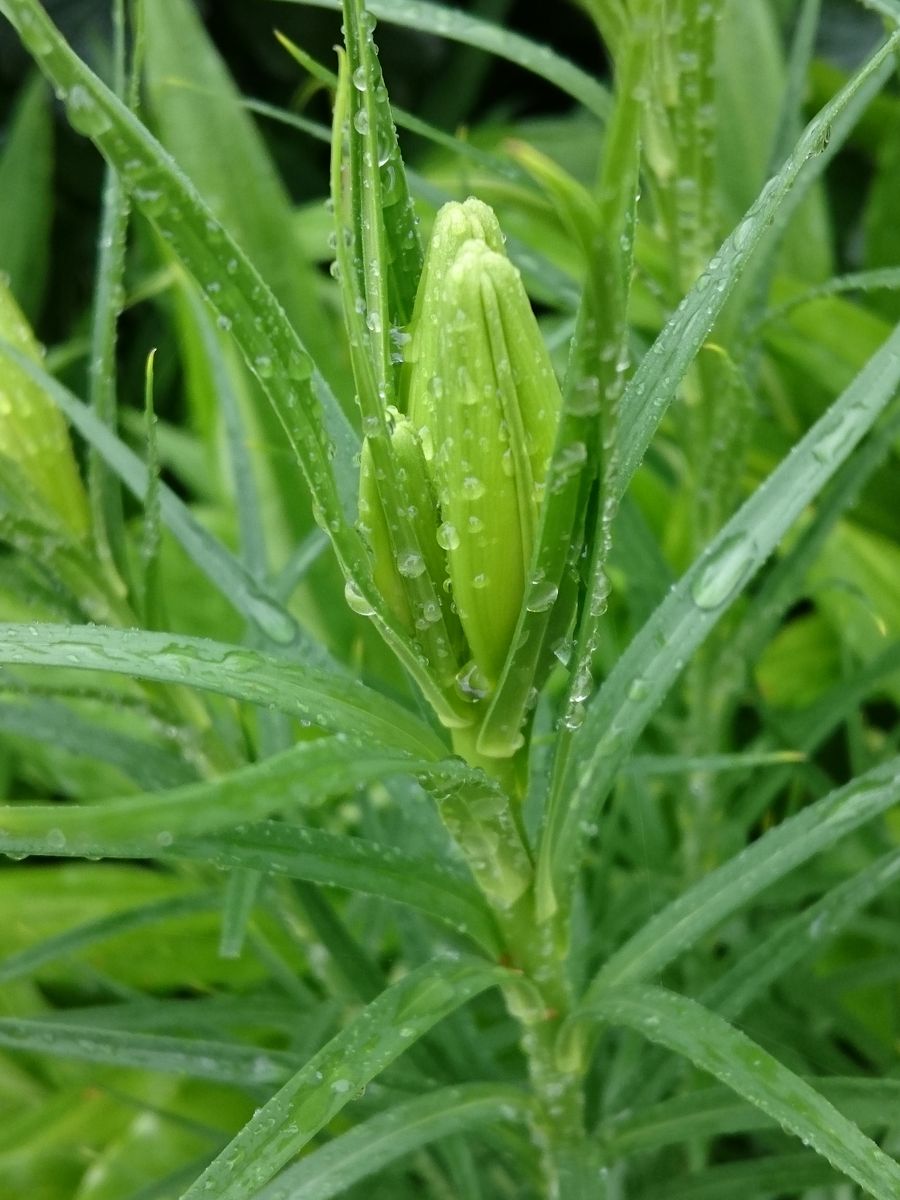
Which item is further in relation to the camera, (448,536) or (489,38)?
(489,38)

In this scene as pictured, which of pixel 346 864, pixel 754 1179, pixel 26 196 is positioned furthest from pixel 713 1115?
pixel 26 196

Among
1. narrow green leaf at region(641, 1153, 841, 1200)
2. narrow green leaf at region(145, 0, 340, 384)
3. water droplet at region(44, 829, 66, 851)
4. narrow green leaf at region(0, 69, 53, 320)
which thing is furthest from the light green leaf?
narrow green leaf at region(0, 69, 53, 320)

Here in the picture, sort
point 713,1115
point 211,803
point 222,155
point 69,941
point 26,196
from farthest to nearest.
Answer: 1. point 26,196
2. point 222,155
3. point 69,941
4. point 713,1115
5. point 211,803

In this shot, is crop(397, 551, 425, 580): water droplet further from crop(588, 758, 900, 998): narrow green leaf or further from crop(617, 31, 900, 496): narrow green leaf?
crop(588, 758, 900, 998): narrow green leaf

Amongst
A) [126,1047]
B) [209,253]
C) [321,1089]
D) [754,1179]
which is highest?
[209,253]

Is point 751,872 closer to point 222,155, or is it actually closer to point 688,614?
point 688,614

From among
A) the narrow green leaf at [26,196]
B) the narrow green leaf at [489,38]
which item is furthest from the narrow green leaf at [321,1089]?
the narrow green leaf at [26,196]
